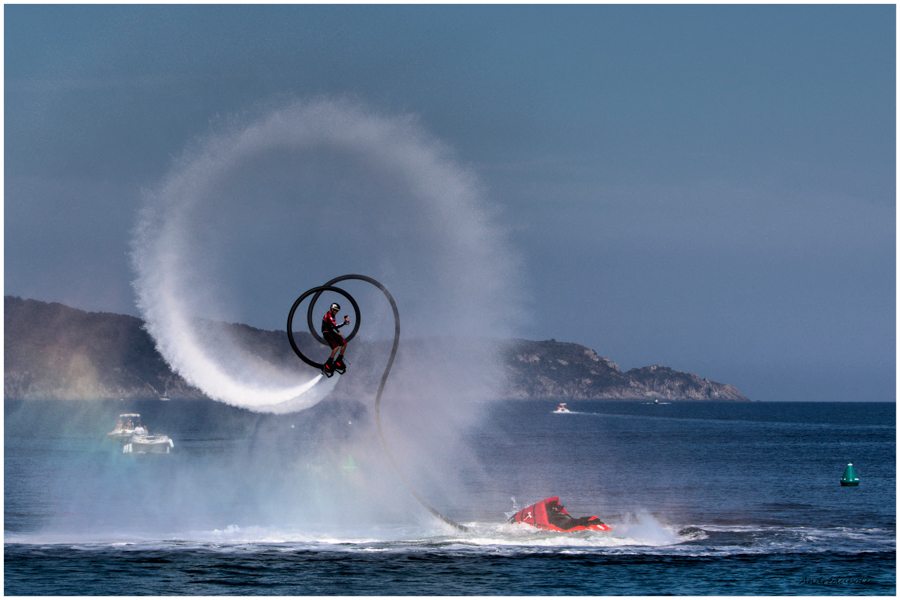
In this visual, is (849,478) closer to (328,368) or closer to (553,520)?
(553,520)

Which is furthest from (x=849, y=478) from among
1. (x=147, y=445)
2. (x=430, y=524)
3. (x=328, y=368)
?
(x=147, y=445)

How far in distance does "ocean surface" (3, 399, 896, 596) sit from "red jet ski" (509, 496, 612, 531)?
62cm

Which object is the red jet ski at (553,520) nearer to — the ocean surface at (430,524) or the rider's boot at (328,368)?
the ocean surface at (430,524)

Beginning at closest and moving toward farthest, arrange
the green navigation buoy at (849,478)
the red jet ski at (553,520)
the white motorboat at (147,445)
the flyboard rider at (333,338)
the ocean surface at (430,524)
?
the flyboard rider at (333,338) < the ocean surface at (430,524) < the red jet ski at (553,520) < the green navigation buoy at (849,478) < the white motorboat at (147,445)

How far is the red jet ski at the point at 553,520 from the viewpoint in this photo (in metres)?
46.8

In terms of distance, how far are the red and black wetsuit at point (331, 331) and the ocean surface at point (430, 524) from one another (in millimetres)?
12096

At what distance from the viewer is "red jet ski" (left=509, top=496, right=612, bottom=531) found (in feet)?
154

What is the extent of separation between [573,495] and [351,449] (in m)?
46.9

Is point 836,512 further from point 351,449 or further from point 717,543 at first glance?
point 351,449

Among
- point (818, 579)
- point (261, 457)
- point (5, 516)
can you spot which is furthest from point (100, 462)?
point (818, 579)

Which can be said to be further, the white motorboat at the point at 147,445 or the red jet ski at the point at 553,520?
the white motorboat at the point at 147,445

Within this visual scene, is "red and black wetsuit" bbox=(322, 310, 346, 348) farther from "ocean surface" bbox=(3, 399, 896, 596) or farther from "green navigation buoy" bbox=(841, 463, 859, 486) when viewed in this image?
"green navigation buoy" bbox=(841, 463, 859, 486)

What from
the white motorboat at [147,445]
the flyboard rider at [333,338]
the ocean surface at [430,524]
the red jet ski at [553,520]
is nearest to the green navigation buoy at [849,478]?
the ocean surface at [430,524]

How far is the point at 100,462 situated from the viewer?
92.3 meters
